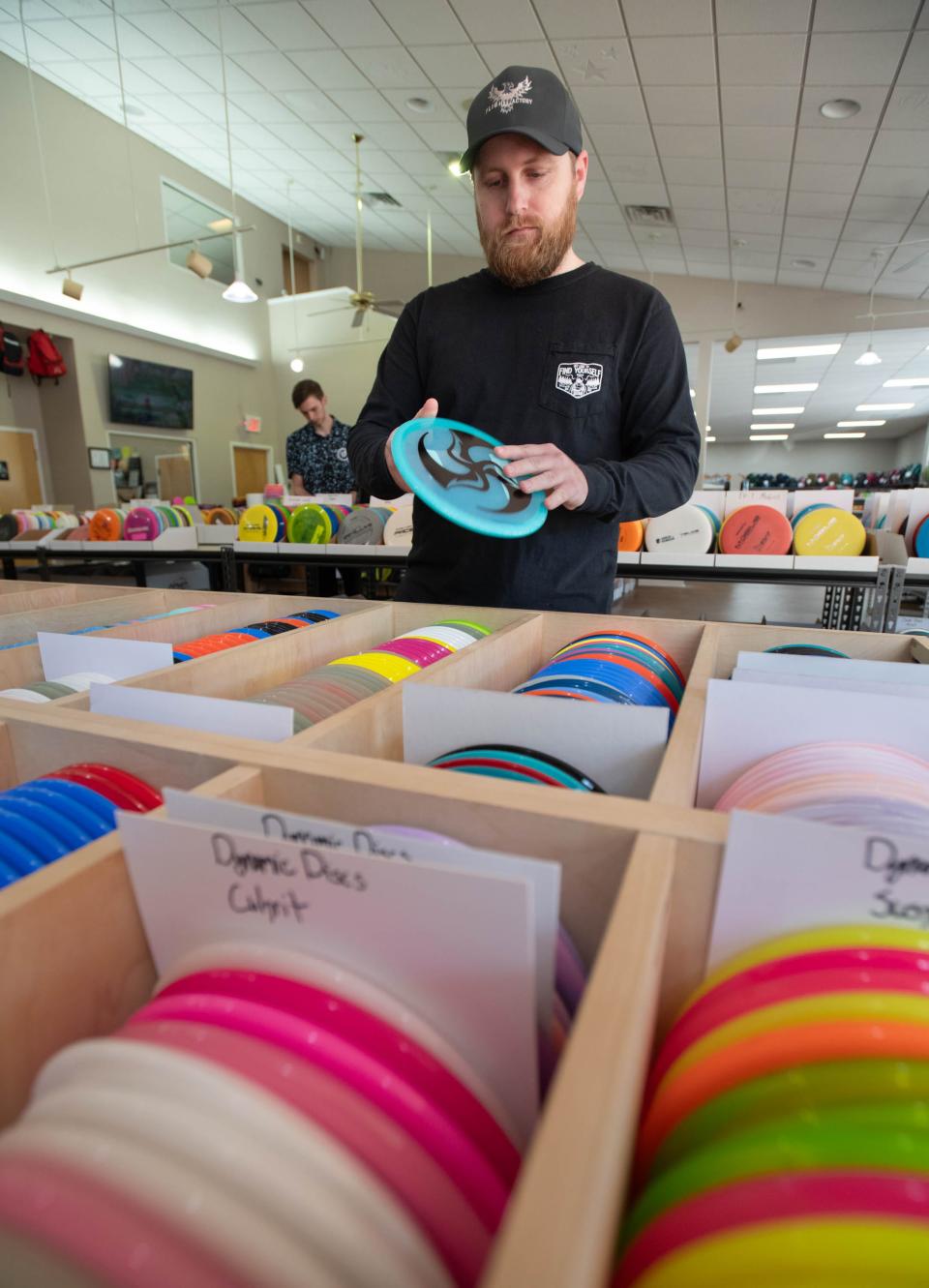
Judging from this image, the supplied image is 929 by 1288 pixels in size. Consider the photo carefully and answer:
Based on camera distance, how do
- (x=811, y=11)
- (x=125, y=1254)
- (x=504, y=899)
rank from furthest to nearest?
1. (x=811, y=11)
2. (x=504, y=899)
3. (x=125, y=1254)

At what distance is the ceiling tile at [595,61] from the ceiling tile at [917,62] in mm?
1653

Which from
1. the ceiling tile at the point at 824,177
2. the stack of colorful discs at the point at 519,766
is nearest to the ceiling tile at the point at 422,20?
the ceiling tile at the point at 824,177

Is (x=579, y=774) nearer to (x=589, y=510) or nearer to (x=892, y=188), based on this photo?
(x=589, y=510)


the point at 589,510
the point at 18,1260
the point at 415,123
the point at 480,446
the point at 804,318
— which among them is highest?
the point at 415,123

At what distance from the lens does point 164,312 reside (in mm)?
9539

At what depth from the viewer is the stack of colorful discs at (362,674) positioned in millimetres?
870

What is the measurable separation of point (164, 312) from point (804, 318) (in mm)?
8571

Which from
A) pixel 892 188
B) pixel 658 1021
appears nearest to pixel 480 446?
pixel 658 1021

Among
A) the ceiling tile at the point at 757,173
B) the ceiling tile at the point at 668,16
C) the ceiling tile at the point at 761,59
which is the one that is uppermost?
the ceiling tile at the point at 668,16

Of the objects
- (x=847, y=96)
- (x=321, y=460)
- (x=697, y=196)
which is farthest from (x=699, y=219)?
(x=321, y=460)

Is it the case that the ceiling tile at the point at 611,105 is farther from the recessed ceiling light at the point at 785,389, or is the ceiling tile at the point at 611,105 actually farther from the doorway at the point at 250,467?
the recessed ceiling light at the point at 785,389

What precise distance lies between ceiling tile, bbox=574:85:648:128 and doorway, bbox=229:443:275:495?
7.40 m

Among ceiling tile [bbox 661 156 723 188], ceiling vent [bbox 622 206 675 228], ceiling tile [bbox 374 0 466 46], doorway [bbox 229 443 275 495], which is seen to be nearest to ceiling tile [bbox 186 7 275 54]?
ceiling tile [bbox 374 0 466 46]

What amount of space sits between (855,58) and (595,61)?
1611 millimetres
